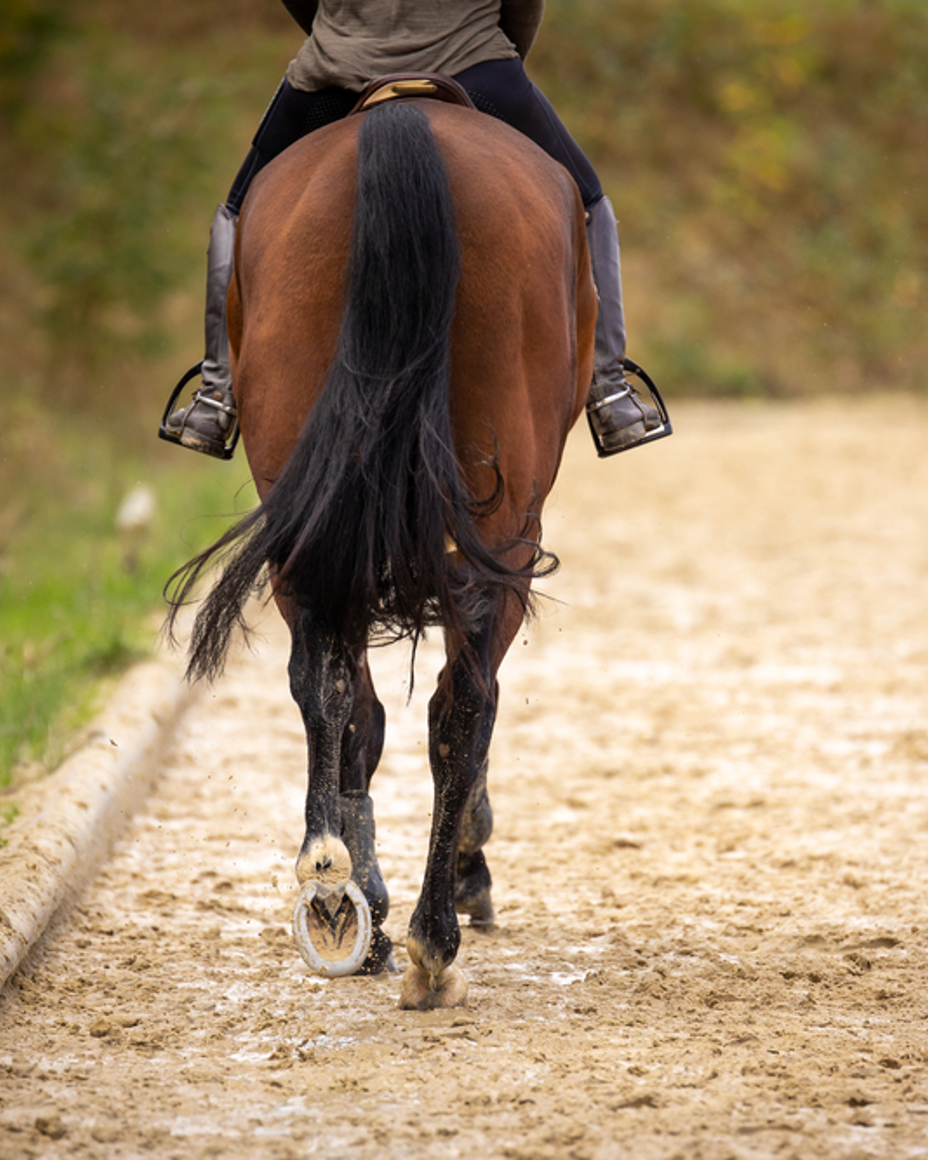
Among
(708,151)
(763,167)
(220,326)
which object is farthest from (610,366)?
(708,151)

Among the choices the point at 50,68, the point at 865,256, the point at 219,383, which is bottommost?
the point at 219,383

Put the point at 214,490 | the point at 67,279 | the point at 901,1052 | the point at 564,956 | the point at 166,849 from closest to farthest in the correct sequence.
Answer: the point at 901,1052
the point at 564,956
the point at 166,849
the point at 214,490
the point at 67,279

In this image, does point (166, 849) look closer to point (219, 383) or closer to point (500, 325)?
point (219, 383)

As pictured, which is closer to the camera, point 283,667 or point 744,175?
point 283,667

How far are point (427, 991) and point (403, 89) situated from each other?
86.7 inches

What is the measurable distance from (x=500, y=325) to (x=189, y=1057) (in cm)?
176

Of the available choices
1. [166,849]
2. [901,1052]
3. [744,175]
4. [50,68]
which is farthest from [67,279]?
[744,175]

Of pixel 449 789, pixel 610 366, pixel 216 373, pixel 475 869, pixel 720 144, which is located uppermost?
pixel 720 144

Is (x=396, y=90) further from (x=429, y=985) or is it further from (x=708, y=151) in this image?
(x=708, y=151)

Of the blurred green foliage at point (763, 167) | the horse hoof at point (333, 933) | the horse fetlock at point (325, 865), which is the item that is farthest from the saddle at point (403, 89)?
the blurred green foliage at point (763, 167)

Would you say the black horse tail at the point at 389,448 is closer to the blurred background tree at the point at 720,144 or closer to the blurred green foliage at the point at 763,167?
the blurred background tree at the point at 720,144

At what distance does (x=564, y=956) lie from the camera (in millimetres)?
3834

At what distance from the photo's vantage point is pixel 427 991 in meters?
3.39

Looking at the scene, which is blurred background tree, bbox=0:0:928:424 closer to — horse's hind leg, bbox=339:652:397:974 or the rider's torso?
the rider's torso
